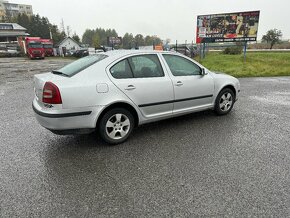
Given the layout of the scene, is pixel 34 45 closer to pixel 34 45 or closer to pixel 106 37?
pixel 34 45

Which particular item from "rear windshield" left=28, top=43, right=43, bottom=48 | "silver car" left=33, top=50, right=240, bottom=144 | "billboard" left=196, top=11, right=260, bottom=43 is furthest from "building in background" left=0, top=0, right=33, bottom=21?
"silver car" left=33, top=50, right=240, bottom=144

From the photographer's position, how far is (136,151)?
3561 mm

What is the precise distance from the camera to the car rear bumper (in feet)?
10.6

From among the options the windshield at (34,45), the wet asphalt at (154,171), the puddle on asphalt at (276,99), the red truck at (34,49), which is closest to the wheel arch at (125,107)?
the wet asphalt at (154,171)

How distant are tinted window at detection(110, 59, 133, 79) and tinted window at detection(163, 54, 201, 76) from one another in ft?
2.85

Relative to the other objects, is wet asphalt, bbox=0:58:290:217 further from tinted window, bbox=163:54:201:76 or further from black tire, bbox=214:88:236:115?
tinted window, bbox=163:54:201:76

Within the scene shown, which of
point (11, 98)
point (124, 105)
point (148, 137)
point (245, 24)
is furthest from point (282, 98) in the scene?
point (245, 24)

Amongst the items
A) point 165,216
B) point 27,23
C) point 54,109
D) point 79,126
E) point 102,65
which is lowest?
point 165,216

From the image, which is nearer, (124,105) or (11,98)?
Answer: (124,105)

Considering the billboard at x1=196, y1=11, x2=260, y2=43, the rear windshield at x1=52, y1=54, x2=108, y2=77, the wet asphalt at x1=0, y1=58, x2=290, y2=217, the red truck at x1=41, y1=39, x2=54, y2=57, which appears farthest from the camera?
the red truck at x1=41, y1=39, x2=54, y2=57

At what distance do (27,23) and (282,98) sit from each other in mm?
85187

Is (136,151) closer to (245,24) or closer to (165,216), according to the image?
(165,216)

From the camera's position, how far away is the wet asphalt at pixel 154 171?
2.33 m

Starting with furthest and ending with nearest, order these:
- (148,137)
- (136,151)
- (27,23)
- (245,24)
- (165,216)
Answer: (27,23), (245,24), (148,137), (136,151), (165,216)
